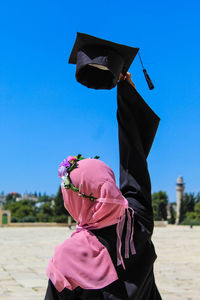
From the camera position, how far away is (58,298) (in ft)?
5.32

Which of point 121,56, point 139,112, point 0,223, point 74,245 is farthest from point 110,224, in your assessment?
point 0,223

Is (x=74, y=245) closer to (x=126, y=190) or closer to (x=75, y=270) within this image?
(x=75, y=270)

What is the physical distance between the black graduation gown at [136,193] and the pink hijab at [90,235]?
4cm

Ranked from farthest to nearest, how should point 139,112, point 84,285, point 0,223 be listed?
1. point 0,223
2. point 139,112
3. point 84,285

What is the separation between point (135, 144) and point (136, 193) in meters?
0.22

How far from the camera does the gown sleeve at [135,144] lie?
5.77 feet

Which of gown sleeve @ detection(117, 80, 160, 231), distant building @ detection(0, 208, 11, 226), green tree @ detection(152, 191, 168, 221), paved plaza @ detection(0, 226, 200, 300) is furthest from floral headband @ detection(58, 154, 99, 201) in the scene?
green tree @ detection(152, 191, 168, 221)

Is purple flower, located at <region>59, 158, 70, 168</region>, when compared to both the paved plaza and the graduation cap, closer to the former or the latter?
the graduation cap

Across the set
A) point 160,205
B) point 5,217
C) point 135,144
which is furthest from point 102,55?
point 160,205

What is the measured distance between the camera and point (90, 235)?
166 centimetres

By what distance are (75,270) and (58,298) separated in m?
0.15

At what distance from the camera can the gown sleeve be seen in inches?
69.2

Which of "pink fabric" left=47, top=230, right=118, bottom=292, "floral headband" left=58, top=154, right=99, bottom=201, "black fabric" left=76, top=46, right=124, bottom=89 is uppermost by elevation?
"black fabric" left=76, top=46, right=124, bottom=89

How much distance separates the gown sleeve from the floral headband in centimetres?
16
